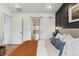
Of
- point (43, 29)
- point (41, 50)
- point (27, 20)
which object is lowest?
point (41, 50)

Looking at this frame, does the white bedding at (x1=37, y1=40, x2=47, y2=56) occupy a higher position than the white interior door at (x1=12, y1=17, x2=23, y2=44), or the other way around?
the white interior door at (x1=12, y1=17, x2=23, y2=44)

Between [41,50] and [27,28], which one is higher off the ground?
[27,28]

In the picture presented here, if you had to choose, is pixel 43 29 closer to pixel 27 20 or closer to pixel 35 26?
pixel 35 26

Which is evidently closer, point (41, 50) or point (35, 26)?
point (41, 50)

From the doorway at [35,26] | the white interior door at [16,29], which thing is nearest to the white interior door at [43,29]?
the doorway at [35,26]

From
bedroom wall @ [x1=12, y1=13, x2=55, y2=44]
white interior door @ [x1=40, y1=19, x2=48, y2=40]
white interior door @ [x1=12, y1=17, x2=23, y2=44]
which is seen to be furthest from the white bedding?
white interior door @ [x1=12, y1=17, x2=23, y2=44]

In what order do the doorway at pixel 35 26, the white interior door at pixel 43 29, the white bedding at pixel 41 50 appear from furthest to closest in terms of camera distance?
the white interior door at pixel 43 29, the doorway at pixel 35 26, the white bedding at pixel 41 50

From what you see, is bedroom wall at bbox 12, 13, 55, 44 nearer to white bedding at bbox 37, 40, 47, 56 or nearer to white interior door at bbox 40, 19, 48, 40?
white interior door at bbox 40, 19, 48, 40

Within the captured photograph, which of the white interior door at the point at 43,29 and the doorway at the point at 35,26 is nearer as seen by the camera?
the doorway at the point at 35,26

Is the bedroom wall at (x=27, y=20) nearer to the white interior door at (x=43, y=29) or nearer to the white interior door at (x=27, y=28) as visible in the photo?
the white interior door at (x=27, y=28)

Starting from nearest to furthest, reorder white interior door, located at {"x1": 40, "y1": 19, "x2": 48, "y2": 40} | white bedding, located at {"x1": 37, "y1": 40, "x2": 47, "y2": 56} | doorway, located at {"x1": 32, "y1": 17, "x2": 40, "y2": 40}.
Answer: white bedding, located at {"x1": 37, "y1": 40, "x2": 47, "y2": 56} → doorway, located at {"x1": 32, "y1": 17, "x2": 40, "y2": 40} → white interior door, located at {"x1": 40, "y1": 19, "x2": 48, "y2": 40}

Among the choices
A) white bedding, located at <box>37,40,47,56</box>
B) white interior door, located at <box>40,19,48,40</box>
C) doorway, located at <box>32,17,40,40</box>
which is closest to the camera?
white bedding, located at <box>37,40,47,56</box>

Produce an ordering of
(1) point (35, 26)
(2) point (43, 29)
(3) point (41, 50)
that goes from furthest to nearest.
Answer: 1. (2) point (43, 29)
2. (1) point (35, 26)
3. (3) point (41, 50)

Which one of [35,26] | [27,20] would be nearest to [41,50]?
[35,26]
